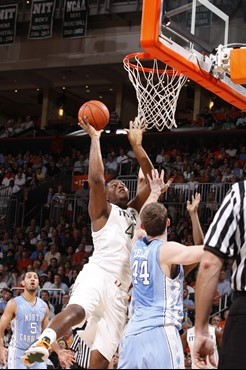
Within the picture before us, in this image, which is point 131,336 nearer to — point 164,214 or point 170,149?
point 164,214

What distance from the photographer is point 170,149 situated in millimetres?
21438

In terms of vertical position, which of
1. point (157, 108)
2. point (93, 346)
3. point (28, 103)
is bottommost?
point (93, 346)

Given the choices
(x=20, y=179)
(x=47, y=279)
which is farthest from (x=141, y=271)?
(x=20, y=179)

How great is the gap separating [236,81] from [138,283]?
2.89 metres

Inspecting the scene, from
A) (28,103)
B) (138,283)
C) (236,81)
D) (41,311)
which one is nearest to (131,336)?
(138,283)

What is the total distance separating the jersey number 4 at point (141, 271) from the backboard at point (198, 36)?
2.54 meters

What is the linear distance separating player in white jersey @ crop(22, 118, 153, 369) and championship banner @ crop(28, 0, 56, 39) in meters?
15.8

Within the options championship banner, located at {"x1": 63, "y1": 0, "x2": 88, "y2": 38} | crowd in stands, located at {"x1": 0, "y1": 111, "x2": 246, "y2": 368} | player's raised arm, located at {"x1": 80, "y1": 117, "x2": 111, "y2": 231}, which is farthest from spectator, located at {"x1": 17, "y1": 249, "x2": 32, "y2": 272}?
player's raised arm, located at {"x1": 80, "y1": 117, "x2": 111, "y2": 231}

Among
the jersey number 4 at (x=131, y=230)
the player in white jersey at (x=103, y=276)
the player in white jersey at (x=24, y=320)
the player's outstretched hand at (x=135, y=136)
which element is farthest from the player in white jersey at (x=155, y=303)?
the player in white jersey at (x=24, y=320)

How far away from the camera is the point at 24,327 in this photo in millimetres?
8992

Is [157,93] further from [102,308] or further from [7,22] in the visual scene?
[7,22]

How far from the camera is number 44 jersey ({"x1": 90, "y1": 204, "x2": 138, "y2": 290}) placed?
6.57 metres

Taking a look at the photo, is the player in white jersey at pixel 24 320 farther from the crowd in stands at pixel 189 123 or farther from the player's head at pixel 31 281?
the crowd in stands at pixel 189 123

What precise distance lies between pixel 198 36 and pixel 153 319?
12.1ft
